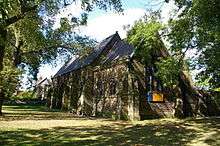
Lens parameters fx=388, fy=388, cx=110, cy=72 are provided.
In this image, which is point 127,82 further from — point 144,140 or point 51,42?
point 144,140

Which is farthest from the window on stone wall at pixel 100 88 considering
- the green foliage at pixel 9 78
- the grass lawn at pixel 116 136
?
the grass lawn at pixel 116 136

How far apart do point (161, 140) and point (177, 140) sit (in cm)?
92

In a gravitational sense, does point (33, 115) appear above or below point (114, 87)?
below

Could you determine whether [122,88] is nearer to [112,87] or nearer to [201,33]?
[112,87]

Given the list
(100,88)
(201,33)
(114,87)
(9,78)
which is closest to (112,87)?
(114,87)

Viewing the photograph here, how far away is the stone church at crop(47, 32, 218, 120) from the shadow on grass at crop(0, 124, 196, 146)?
8.58 metres

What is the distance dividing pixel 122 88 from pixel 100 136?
14.2 meters

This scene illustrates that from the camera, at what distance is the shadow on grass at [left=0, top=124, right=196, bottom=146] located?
20828 mm

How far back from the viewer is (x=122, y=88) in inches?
1469

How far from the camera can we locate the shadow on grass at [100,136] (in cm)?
2083

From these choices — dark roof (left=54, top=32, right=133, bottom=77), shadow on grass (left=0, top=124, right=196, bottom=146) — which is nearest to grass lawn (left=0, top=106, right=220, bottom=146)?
shadow on grass (left=0, top=124, right=196, bottom=146)

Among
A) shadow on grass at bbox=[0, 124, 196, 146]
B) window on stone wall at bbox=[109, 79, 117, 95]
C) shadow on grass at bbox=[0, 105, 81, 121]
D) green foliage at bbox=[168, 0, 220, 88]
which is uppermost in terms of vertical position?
green foliage at bbox=[168, 0, 220, 88]

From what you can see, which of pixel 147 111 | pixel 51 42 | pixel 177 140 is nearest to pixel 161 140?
pixel 177 140

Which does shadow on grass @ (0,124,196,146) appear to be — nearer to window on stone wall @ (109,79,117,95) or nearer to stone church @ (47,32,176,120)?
stone church @ (47,32,176,120)
